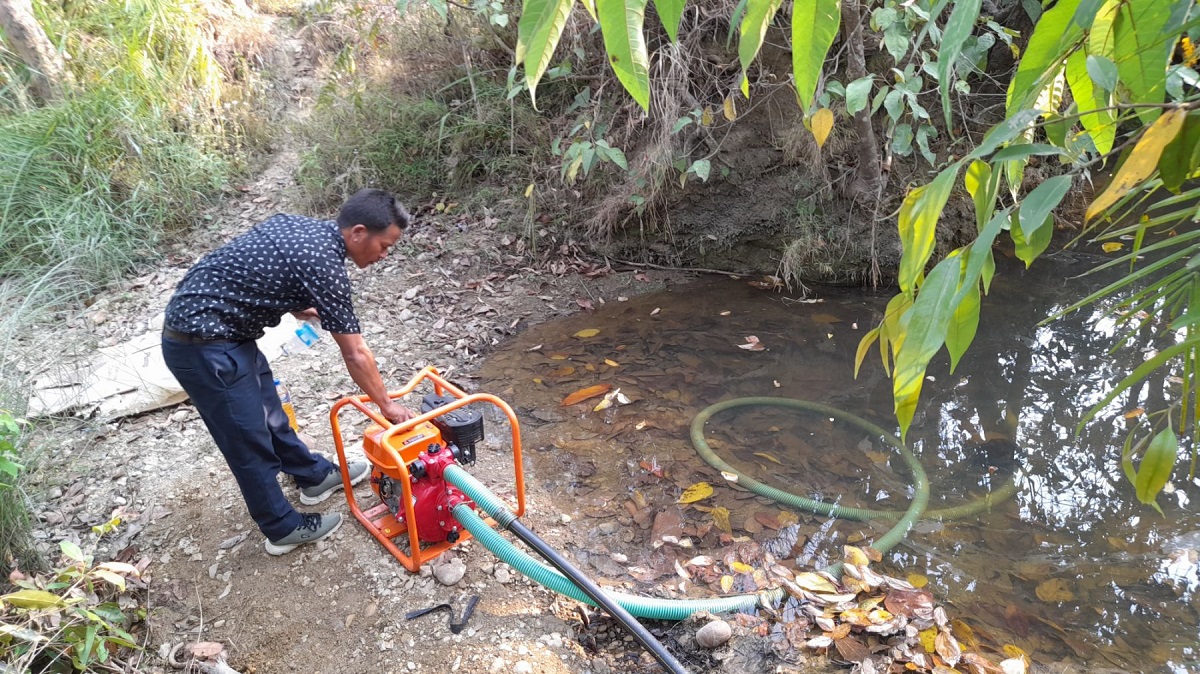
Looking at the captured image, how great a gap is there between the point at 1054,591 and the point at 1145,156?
10.2 ft

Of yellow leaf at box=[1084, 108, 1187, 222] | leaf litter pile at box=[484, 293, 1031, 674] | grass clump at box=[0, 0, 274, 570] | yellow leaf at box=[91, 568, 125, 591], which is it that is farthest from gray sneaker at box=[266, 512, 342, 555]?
yellow leaf at box=[1084, 108, 1187, 222]

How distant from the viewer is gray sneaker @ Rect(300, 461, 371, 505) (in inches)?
137

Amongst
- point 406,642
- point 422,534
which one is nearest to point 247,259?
point 422,534

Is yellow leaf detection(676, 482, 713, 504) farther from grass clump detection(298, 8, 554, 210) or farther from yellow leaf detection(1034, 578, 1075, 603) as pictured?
grass clump detection(298, 8, 554, 210)

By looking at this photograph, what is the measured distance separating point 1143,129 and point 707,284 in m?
4.82

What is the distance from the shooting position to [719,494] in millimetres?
3623

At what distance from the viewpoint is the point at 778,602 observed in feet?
9.32

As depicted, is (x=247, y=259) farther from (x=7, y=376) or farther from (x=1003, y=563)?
(x=1003, y=563)

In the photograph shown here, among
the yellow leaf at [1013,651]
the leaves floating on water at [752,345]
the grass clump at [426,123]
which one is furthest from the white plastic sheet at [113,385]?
the yellow leaf at [1013,651]

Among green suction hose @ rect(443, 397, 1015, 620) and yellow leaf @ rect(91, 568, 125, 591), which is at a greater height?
yellow leaf @ rect(91, 568, 125, 591)

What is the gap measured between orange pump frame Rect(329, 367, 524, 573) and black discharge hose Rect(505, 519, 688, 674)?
1.30 ft

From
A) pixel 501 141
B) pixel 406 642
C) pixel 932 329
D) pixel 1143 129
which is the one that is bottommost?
pixel 406 642

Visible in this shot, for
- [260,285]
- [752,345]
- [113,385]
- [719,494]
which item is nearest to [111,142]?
[113,385]

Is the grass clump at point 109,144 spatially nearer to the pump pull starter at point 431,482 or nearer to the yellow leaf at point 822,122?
the pump pull starter at point 431,482
